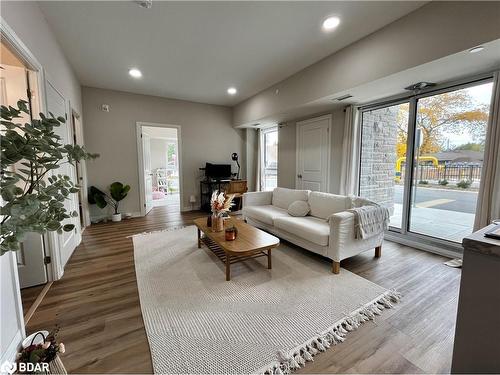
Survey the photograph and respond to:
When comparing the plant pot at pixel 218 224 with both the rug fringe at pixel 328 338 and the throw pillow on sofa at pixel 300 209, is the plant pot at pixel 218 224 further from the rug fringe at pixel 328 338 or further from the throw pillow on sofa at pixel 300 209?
the rug fringe at pixel 328 338

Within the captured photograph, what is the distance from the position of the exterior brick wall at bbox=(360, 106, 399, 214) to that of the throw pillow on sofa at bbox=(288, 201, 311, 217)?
4.50ft

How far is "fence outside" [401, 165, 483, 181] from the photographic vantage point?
107 inches

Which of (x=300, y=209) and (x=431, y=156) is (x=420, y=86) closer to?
(x=431, y=156)

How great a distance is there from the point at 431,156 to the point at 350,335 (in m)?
2.85

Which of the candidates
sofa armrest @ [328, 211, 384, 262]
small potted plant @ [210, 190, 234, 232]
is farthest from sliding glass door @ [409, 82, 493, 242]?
small potted plant @ [210, 190, 234, 232]

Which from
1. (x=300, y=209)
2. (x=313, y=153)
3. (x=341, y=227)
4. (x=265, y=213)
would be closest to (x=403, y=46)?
(x=341, y=227)

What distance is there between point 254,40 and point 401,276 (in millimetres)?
3262

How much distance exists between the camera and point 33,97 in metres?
2.10

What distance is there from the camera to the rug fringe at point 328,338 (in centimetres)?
134

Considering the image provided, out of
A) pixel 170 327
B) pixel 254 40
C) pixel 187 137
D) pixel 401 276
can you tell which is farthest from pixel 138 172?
pixel 401 276

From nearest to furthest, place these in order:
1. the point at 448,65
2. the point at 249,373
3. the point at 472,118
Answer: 1. the point at 249,373
2. the point at 448,65
3. the point at 472,118

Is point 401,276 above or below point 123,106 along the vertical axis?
below

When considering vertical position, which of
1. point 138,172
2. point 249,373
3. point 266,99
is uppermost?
point 266,99

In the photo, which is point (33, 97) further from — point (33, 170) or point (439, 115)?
point (439, 115)
